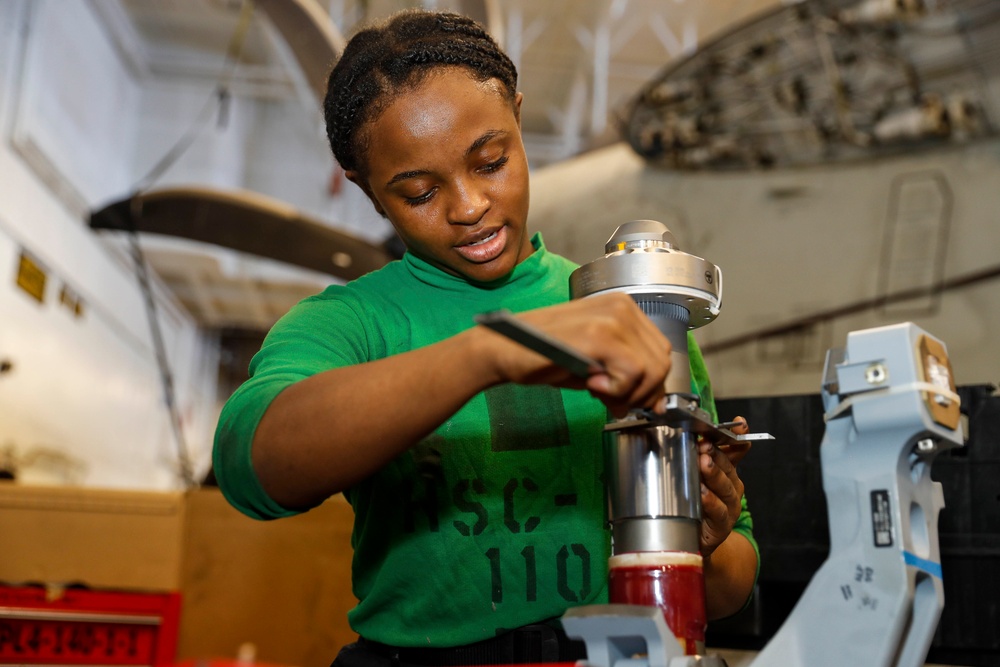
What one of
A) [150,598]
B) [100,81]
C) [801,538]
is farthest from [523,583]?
[100,81]

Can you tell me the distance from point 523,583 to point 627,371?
0.26 metres

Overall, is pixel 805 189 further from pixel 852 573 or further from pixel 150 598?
pixel 852 573

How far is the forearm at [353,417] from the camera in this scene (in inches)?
17.8

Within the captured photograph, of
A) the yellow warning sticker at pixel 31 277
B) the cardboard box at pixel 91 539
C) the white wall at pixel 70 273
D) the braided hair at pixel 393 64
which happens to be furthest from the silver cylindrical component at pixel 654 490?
the yellow warning sticker at pixel 31 277

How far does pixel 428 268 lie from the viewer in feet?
2.34

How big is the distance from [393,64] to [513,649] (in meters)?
0.40

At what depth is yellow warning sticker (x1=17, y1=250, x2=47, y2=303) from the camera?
4.28 meters

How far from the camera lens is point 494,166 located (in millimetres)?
625

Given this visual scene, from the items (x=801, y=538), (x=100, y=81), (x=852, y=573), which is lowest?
(x=852, y=573)

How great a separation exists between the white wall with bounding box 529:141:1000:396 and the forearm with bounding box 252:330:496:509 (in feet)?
4.99

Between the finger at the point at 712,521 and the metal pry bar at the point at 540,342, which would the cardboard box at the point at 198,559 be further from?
the metal pry bar at the point at 540,342

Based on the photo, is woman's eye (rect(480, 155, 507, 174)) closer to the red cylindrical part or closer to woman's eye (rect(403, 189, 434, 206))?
woman's eye (rect(403, 189, 434, 206))

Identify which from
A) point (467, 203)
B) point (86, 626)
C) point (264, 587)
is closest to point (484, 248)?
point (467, 203)

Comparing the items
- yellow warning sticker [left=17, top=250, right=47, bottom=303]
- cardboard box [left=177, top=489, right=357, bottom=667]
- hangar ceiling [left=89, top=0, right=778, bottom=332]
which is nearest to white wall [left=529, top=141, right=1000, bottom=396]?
cardboard box [left=177, top=489, right=357, bottom=667]
